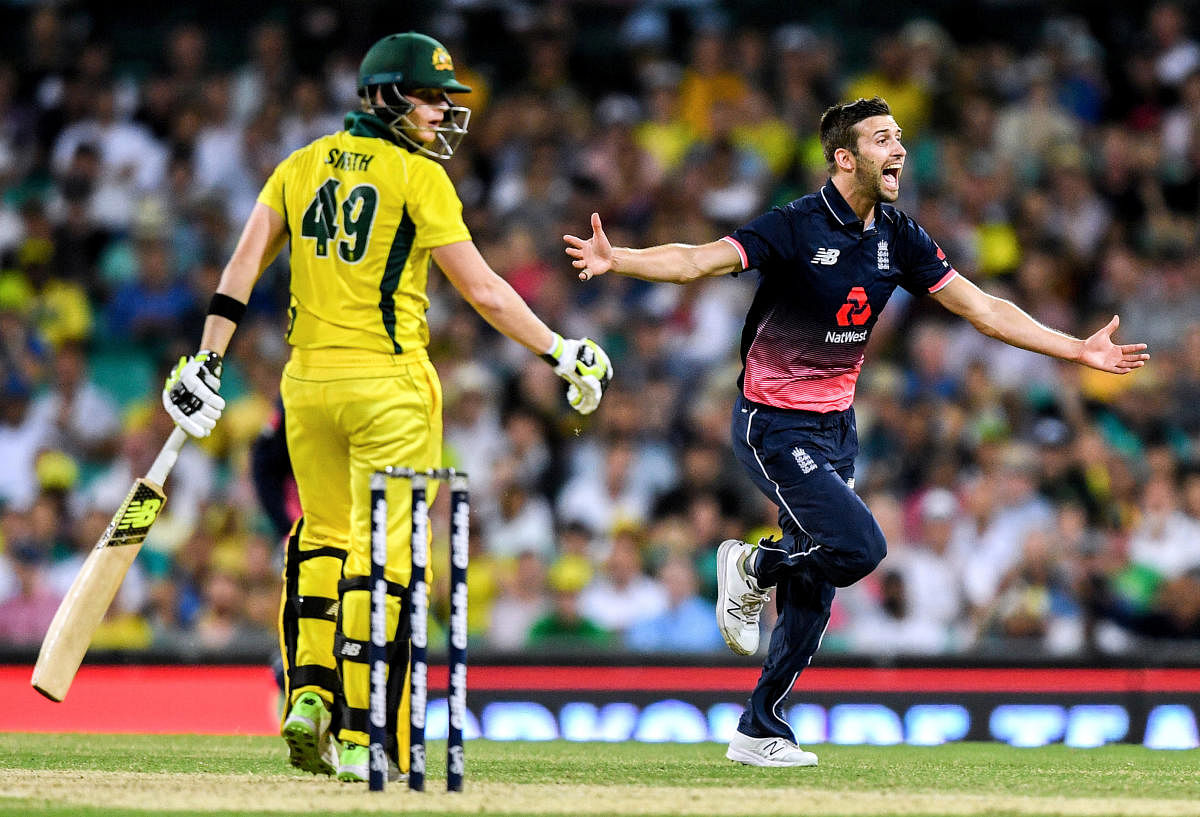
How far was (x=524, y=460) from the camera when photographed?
36.9 ft

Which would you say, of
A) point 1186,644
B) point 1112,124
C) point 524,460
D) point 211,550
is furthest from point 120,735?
point 1112,124

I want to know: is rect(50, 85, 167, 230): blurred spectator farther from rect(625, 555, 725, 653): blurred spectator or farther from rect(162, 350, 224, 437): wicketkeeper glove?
rect(162, 350, 224, 437): wicketkeeper glove

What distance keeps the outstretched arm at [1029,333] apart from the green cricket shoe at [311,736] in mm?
2860

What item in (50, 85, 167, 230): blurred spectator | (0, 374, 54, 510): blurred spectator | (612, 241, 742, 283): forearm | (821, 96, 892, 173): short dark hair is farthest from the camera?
(50, 85, 167, 230): blurred spectator

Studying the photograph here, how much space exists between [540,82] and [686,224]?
196 centimetres

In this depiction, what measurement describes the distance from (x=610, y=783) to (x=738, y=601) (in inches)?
55.0

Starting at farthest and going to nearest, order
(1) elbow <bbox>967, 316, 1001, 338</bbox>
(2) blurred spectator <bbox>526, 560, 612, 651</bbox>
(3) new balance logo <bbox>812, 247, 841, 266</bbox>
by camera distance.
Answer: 1. (2) blurred spectator <bbox>526, 560, 612, 651</bbox>
2. (1) elbow <bbox>967, 316, 1001, 338</bbox>
3. (3) new balance logo <bbox>812, 247, 841, 266</bbox>

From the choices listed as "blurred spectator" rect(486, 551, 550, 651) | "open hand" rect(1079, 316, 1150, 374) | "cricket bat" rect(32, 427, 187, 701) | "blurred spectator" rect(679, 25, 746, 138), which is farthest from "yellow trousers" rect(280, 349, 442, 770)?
"blurred spectator" rect(679, 25, 746, 138)

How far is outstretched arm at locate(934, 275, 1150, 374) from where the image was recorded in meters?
6.62

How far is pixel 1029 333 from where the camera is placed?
22.1ft

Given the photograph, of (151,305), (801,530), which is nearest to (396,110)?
(801,530)

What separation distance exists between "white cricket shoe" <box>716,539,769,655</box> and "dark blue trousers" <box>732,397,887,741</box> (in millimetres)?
130

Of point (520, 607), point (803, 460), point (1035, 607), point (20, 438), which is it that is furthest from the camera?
point (20, 438)

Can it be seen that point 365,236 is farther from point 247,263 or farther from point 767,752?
point 767,752
